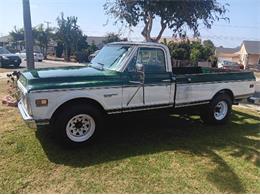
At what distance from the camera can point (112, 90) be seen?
17.1 feet

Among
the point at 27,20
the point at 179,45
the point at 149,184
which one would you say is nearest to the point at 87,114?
the point at 149,184

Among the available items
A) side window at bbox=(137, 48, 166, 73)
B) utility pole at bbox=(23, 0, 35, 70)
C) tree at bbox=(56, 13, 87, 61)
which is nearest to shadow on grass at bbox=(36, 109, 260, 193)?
side window at bbox=(137, 48, 166, 73)

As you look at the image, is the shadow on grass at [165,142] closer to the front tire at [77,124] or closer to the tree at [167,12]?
the front tire at [77,124]

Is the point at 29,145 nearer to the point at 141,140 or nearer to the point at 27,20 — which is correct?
the point at 141,140

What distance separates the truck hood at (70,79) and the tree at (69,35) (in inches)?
1420

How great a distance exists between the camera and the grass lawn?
155 inches

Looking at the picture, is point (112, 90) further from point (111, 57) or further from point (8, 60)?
point (8, 60)

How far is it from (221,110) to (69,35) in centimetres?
3651

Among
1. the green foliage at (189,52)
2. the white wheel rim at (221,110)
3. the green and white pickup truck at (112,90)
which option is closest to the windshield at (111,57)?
the green and white pickup truck at (112,90)

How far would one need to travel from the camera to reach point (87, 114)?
506 cm

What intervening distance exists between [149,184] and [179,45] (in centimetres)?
2590

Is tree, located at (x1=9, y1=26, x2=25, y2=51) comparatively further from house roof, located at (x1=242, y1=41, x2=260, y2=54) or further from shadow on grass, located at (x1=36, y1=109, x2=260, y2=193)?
shadow on grass, located at (x1=36, y1=109, x2=260, y2=193)

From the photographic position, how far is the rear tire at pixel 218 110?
22.4 feet

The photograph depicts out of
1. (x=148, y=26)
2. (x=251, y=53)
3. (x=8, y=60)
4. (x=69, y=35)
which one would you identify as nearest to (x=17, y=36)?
(x=69, y=35)
